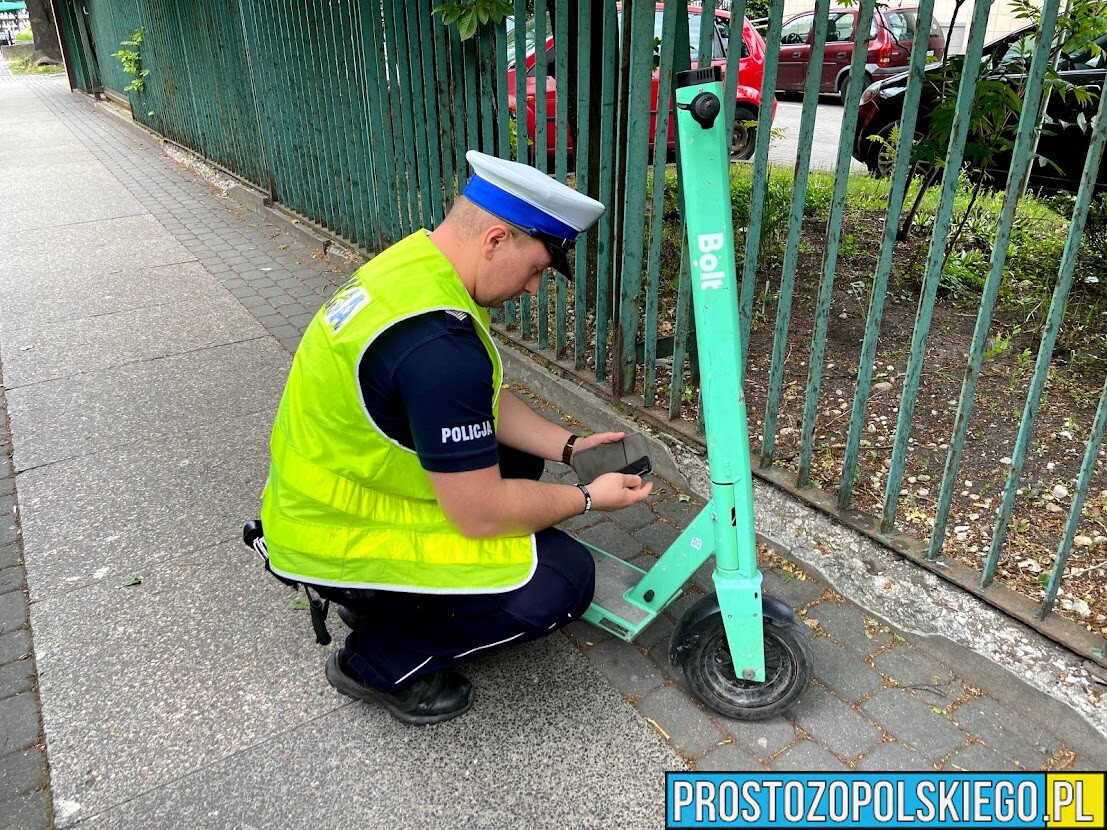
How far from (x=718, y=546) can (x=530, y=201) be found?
3.12ft

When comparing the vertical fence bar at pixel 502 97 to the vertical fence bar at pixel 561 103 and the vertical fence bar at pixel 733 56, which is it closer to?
the vertical fence bar at pixel 561 103

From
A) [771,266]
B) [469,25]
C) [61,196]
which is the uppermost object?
[469,25]

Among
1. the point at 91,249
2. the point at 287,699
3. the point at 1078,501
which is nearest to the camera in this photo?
the point at 1078,501

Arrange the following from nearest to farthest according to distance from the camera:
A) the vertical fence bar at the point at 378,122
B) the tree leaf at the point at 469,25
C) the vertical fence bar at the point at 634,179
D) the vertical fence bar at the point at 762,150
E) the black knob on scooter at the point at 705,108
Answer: the black knob on scooter at the point at 705,108, the vertical fence bar at the point at 762,150, the vertical fence bar at the point at 634,179, the tree leaf at the point at 469,25, the vertical fence bar at the point at 378,122

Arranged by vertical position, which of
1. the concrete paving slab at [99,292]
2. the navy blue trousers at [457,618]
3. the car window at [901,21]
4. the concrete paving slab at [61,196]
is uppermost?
the car window at [901,21]

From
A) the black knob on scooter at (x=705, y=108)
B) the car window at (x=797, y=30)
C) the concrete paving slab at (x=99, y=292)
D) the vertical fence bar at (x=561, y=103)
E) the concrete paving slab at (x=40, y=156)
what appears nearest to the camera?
the black knob on scooter at (x=705, y=108)

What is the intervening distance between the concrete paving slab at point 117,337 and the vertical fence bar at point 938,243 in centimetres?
392

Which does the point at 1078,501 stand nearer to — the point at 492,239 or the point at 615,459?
the point at 615,459

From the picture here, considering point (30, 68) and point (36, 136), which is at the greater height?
→ point (36, 136)

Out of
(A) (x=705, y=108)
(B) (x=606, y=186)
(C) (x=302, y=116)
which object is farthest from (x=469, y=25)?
(C) (x=302, y=116)

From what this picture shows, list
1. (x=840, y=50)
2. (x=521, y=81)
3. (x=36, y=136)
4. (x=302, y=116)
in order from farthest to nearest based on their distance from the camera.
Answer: (x=36, y=136) → (x=840, y=50) → (x=302, y=116) → (x=521, y=81)

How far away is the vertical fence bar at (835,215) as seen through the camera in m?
2.33

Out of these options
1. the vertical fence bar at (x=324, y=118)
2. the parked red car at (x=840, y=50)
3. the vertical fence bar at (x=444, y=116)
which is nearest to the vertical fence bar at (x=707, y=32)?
the vertical fence bar at (x=444, y=116)

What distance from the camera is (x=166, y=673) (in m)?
2.46
